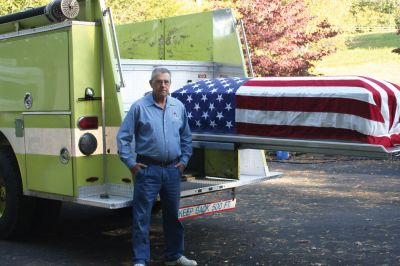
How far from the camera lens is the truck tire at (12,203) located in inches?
243

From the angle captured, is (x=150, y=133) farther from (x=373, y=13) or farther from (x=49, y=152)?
(x=373, y=13)

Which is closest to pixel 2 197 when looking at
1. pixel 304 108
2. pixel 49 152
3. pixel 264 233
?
pixel 49 152

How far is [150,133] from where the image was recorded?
5.04 meters

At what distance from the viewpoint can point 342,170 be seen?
39.4ft

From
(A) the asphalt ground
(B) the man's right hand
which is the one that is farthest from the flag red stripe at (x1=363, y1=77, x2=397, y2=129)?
(B) the man's right hand

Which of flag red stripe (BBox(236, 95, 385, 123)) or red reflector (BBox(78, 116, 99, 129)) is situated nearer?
flag red stripe (BBox(236, 95, 385, 123))

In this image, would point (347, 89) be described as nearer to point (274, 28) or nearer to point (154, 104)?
point (154, 104)

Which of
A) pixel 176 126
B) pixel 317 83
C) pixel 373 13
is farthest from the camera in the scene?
pixel 373 13

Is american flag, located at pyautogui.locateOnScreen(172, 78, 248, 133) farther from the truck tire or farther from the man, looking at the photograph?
the truck tire

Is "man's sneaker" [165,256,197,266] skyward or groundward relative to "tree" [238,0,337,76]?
groundward

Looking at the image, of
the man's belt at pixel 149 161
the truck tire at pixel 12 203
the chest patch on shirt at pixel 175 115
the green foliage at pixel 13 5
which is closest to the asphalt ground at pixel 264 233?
the truck tire at pixel 12 203

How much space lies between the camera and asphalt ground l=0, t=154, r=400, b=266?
5.80m

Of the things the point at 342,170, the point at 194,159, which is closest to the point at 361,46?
the point at 342,170

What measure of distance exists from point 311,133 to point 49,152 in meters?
2.53
